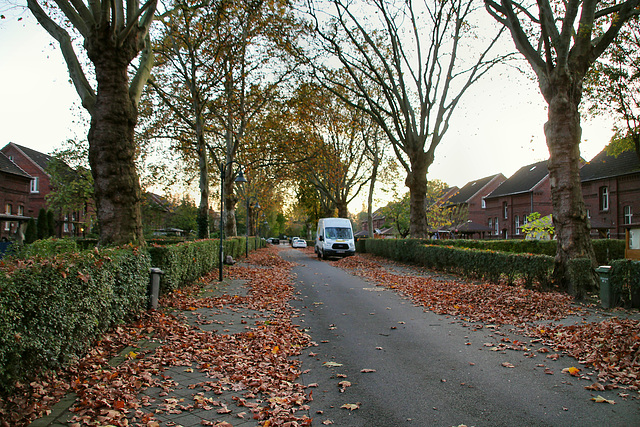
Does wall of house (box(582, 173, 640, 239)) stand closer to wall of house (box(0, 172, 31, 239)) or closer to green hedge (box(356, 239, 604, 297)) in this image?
green hedge (box(356, 239, 604, 297))

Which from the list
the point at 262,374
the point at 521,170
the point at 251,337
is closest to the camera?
the point at 262,374

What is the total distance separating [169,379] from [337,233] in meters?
23.7

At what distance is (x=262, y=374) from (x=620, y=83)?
23901 millimetres

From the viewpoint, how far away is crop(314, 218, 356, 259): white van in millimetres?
27891

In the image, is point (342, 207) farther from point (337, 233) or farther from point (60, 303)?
point (60, 303)

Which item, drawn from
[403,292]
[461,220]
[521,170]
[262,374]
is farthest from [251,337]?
[461,220]

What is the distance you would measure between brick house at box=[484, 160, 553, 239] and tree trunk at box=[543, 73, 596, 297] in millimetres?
36874

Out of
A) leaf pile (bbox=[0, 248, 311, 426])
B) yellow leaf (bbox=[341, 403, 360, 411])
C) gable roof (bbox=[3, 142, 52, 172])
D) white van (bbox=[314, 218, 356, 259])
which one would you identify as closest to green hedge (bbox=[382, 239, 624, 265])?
white van (bbox=[314, 218, 356, 259])

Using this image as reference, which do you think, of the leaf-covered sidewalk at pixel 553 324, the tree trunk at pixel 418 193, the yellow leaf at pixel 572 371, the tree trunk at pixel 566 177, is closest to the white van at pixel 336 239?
the tree trunk at pixel 418 193

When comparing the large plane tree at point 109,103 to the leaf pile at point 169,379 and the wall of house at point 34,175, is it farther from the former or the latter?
the wall of house at point 34,175

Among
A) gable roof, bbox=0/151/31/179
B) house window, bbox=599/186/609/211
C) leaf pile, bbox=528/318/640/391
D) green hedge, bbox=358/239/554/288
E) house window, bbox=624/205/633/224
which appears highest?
gable roof, bbox=0/151/31/179

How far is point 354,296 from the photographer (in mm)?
11148

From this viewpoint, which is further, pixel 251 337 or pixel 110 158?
pixel 110 158

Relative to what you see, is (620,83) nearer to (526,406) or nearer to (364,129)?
(364,129)
